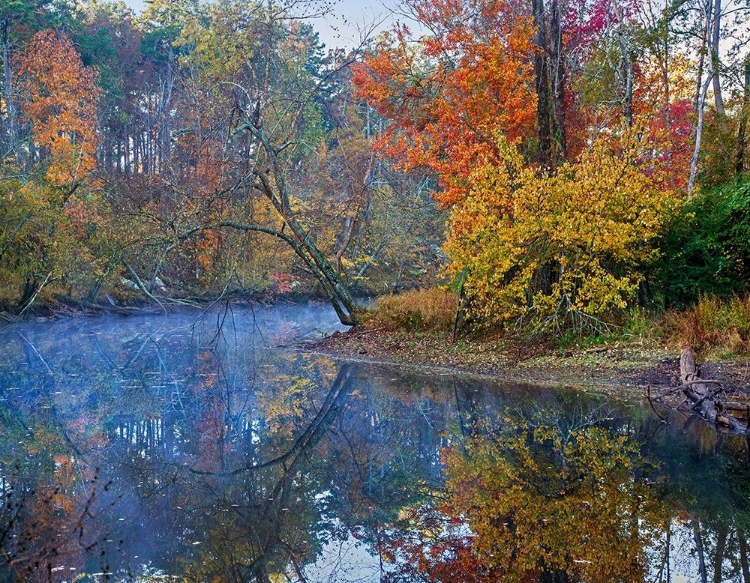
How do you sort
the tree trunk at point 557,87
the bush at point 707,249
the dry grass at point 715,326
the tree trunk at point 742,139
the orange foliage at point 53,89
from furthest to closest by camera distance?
1. the orange foliage at point 53,89
2. the tree trunk at point 742,139
3. the tree trunk at point 557,87
4. the bush at point 707,249
5. the dry grass at point 715,326

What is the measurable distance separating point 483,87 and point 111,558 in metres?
16.2

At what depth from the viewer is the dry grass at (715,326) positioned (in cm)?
1230

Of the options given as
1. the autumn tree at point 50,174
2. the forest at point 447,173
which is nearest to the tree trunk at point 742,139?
the forest at point 447,173

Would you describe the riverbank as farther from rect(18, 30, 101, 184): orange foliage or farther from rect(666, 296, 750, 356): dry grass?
rect(18, 30, 101, 184): orange foliage

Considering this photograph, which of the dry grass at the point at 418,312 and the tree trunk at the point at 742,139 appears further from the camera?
the dry grass at the point at 418,312

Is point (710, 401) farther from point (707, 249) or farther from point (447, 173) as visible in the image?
point (447, 173)

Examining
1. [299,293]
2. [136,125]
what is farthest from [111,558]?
[136,125]

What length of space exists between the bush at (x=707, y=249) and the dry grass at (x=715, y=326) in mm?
527

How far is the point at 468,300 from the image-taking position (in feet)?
55.7

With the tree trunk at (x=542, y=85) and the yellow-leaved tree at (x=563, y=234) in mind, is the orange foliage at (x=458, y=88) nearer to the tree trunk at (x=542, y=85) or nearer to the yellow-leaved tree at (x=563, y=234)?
the tree trunk at (x=542, y=85)

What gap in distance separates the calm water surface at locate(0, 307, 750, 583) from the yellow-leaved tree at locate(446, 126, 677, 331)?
2.67 m

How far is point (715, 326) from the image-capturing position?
12.9m

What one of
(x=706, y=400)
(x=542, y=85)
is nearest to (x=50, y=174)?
(x=542, y=85)

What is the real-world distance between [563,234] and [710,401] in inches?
209
